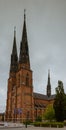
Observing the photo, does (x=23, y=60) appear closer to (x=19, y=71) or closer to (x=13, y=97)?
(x=19, y=71)

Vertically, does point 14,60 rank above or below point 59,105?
above

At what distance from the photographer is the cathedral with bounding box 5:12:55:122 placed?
3164 inches

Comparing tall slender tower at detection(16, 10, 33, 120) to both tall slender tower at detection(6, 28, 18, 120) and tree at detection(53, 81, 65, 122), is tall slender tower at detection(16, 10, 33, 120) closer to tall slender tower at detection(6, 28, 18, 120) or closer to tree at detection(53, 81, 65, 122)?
tall slender tower at detection(6, 28, 18, 120)

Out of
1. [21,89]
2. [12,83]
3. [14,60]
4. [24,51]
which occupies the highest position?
[24,51]

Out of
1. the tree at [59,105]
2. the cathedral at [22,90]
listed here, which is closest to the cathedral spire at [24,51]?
the cathedral at [22,90]

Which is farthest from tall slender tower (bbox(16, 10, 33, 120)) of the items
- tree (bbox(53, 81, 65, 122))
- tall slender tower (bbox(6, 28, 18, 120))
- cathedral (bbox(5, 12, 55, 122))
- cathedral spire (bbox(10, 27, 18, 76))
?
tree (bbox(53, 81, 65, 122))

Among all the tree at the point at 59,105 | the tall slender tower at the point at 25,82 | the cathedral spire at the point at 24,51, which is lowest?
the tree at the point at 59,105

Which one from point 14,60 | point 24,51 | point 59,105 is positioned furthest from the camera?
point 14,60

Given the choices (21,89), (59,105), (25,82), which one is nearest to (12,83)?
(25,82)

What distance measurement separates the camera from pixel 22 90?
81562mm

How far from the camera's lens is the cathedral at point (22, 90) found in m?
80.4

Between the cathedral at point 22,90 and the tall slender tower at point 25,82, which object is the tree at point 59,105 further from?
the tall slender tower at point 25,82

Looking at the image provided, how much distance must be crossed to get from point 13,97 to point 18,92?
565 centimetres

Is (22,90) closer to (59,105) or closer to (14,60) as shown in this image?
(14,60)
